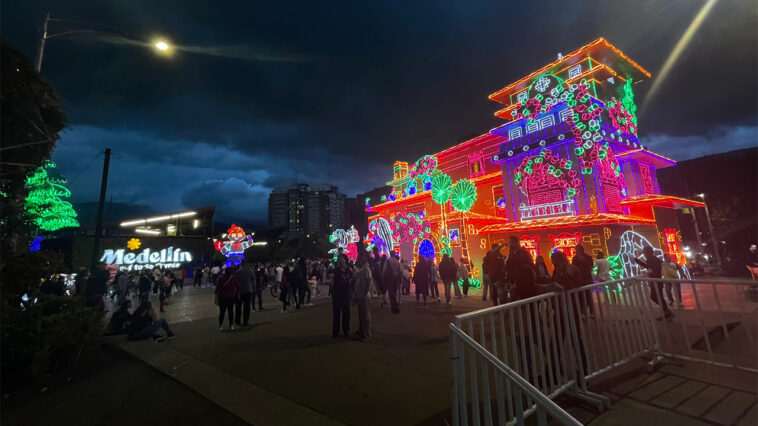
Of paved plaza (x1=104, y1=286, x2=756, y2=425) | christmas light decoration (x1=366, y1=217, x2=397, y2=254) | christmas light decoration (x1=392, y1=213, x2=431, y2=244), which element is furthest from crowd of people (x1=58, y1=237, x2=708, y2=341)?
christmas light decoration (x1=366, y1=217, x2=397, y2=254)

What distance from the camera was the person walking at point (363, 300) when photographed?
6770 mm

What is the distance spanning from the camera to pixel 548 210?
15078mm

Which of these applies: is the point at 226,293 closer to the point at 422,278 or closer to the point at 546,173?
the point at 422,278

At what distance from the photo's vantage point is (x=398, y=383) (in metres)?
4.33

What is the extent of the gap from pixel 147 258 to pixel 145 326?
2583 centimetres

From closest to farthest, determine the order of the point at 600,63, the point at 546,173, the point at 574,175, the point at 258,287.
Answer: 1. the point at 258,287
2. the point at 574,175
3. the point at 546,173
4. the point at 600,63

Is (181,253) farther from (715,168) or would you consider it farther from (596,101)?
(715,168)

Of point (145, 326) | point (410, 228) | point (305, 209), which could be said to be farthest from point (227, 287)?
point (305, 209)

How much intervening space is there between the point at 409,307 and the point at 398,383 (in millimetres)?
6202

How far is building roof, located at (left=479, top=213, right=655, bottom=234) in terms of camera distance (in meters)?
12.9

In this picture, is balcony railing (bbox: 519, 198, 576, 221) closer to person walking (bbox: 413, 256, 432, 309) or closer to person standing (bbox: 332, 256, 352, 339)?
person walking (bbox: 413, 256, 432, 309)

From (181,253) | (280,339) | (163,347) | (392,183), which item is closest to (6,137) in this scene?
(163,347)

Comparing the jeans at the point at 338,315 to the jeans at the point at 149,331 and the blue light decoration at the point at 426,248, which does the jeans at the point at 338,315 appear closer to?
the jeans at the point at 149,331

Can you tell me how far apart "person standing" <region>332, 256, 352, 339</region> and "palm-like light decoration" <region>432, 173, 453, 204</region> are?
36.7ft
